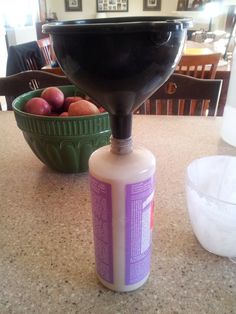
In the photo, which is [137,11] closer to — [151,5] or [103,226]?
[151,5]

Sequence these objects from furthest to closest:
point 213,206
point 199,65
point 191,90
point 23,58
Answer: point 23,58 < point 199,65 < point 191,90 < point 213,206

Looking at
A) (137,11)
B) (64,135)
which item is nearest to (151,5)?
(137,11)

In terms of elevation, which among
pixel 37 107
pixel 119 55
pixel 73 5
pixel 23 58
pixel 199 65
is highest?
pixel 73 5

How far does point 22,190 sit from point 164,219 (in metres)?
0.31

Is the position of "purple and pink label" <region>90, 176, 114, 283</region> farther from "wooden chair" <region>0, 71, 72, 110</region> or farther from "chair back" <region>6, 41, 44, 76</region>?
"chair back" <region>6, 41, 44, 76</region>

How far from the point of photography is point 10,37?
453 centimetres

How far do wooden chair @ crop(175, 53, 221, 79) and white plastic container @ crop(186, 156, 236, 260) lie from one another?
117cm

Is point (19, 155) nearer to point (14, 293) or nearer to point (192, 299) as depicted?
point (14, 293)

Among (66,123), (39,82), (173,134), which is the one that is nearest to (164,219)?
(66,123)

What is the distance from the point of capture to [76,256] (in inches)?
16.8

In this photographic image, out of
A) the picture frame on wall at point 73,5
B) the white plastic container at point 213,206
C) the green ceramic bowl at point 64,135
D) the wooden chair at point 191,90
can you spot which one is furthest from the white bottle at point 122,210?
the picture frame on wall at point 73,5

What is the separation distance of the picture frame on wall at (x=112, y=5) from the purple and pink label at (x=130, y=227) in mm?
5975

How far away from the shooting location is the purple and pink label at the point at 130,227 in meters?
0.32

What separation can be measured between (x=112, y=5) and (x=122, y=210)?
6.00m
